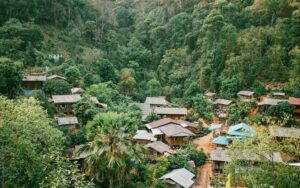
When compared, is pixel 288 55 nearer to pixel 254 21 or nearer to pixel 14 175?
pixel 254 21

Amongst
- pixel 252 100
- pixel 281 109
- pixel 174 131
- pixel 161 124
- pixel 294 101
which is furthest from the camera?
pixel 252 100

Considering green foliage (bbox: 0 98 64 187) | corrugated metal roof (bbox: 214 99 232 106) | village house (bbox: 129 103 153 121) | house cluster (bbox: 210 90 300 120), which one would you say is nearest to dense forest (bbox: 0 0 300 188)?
green foliage (bbox: 0 98 64 187)

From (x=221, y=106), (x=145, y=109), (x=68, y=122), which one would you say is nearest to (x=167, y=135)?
(x=145, y=109)

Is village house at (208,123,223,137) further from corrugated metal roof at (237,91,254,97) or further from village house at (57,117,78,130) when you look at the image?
village house at (57,117,78,130)

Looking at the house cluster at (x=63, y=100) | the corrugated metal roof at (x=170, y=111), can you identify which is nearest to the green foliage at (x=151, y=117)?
the corrugated metal roof at (x=170, y=111)

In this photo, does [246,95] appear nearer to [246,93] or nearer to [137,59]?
[246,93]

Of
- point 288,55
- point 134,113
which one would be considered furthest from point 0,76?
point 288,55

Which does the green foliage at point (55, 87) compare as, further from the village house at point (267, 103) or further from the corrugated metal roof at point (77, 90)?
the village house at point (267, 103)

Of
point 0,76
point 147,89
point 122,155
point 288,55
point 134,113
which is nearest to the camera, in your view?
point 122,155
